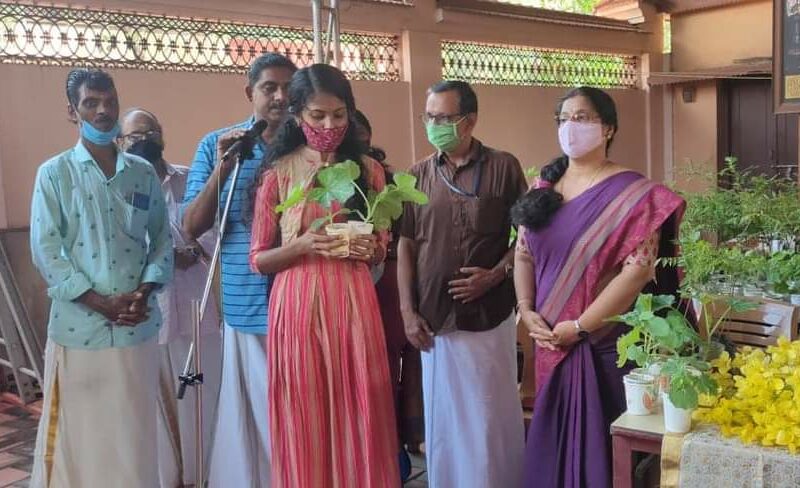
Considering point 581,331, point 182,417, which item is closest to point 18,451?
point 182,417

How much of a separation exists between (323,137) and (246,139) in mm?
287

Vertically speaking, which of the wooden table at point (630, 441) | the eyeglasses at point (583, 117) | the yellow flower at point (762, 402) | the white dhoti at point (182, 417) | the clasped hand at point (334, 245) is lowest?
the white dhoti at point (182, 417)

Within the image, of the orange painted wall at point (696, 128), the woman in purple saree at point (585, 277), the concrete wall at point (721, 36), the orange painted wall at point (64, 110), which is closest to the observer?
the woman in purple saree at point (585, 277)

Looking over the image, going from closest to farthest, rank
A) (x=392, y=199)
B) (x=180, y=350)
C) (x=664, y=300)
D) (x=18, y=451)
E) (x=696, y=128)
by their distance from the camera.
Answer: (x=664, y=300)
(x=392, y=199)
(x=180, y=350)
(x=18, y=451)
(x=696, y=128)

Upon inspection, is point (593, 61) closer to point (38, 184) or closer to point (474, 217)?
point (474, 217)

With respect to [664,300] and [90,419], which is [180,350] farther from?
[664,300]

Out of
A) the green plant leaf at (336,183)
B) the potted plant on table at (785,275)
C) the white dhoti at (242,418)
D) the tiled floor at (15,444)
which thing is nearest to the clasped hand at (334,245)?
the green plant leaf at (336,183)

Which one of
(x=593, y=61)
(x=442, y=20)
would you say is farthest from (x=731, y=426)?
(x=593, y=61)

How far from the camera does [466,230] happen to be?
107 inches

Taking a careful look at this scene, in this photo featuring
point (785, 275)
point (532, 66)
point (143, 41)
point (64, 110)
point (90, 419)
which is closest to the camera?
Answer: point (90, 419)

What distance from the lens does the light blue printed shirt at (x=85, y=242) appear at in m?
2.45

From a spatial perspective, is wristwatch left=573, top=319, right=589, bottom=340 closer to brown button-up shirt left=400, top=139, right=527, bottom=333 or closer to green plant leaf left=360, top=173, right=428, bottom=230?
brown button-up shirt left=400, top=139, right=527, bottom=333

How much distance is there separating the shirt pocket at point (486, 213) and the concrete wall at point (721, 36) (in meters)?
7.66

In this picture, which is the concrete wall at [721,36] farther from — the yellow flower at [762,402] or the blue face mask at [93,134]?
the blue face mask at [93,134]
